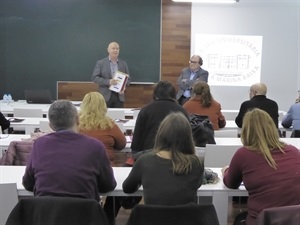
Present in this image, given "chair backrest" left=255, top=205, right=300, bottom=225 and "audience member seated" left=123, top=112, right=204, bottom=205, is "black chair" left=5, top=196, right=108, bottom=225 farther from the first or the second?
"chair backrest" left=255, top=205, right=300, bottom=225

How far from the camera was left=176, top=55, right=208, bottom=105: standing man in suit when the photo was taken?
712 cm

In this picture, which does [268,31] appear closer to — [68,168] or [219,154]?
[219,154]

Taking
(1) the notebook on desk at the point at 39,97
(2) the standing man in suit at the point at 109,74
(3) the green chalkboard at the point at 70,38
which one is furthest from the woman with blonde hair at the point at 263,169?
(3) the green chalkboard at the point at 70,38

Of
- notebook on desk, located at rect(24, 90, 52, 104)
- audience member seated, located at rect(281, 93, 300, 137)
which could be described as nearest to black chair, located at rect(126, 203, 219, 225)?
audience member seated, located at rect(281, 93, 300, 137)

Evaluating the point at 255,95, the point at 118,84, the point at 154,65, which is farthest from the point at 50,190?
the point at 154,65

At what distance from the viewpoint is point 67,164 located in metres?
2.40

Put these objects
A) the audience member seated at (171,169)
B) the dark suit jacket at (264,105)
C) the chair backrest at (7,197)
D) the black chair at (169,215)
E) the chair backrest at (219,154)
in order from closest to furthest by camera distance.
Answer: the black chair at (169,215), the audience member seated at (171,169), the chair backrest at (7,197), the chair backrest at (219,154), the dark suit jacket at (264,105)

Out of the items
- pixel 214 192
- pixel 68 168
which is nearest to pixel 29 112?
pixel 68 168

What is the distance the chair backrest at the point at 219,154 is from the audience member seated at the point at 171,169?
3.71ft

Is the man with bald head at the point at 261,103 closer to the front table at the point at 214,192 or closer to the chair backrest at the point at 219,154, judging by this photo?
the chair backrest at the point at 219,154

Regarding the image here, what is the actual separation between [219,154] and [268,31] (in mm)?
5774

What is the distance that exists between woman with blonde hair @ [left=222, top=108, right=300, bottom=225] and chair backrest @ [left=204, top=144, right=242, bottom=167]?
3.00ft

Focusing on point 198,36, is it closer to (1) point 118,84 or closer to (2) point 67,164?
(1) point 118,84

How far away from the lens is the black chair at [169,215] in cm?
192
